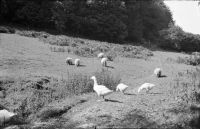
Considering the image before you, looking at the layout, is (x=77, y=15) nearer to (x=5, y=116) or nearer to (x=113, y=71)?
(x=113, y=71)

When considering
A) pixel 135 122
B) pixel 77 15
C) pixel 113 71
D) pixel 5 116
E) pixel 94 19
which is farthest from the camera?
pixel 77 15

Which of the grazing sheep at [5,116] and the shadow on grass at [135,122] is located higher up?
the shadow on grass at [135,122]

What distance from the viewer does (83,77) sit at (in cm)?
1612

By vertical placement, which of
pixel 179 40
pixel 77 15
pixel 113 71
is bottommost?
pixel 113 71

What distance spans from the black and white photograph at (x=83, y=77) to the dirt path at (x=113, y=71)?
1.1 inches

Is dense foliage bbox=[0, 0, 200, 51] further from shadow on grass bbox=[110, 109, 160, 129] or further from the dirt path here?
shadow on grass bbox=[110, 109, 160, 129]

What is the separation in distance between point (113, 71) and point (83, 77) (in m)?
3.60

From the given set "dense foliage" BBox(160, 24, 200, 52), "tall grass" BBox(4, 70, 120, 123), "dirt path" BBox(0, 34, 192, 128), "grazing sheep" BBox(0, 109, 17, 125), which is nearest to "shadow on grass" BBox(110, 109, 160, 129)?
"dirt path" BBox(0, 34, 192, 128)

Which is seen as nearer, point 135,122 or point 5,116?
point 135,122

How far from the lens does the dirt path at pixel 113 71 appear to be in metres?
10.4

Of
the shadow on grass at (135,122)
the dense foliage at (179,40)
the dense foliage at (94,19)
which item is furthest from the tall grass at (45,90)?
the dense foliage at (179,40)

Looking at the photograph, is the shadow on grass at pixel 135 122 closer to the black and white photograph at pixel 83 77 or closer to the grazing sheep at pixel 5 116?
the black and white photograph at pixel 83 77

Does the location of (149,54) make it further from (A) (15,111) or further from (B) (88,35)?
(A) (15,111)

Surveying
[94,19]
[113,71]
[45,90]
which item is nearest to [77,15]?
[94,19]
